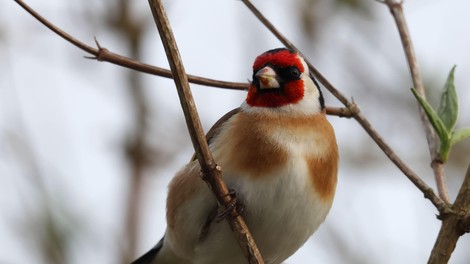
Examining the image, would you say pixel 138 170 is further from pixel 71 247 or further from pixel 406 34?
pixel 406 34

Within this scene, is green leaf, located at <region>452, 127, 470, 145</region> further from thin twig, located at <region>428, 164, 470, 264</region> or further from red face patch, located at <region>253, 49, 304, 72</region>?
red face patch, located at <region>253, 49, 304, 72</region>

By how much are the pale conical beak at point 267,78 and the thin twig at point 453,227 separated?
1677 mm

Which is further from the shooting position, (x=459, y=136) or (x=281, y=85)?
(x=281, y=85)

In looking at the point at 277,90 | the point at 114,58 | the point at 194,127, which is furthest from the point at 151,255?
the point at 194,127

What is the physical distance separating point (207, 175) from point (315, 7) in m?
3.75

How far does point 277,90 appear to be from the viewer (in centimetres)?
430

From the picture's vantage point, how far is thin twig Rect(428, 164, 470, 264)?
8.47ft

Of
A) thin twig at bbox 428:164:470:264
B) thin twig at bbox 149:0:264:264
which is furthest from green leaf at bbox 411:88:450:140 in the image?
thin twig at bbox 149:0:264:264

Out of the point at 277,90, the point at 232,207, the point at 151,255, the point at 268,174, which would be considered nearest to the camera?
the point at 232,207

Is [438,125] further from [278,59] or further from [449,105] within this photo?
[278,59]

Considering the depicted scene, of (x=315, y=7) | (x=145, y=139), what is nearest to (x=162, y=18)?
(x=315, y=7)

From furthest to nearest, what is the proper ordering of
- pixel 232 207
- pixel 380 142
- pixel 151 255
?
pixel 151 255, pixel 232 207, pixel 380 142

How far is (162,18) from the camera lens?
2604 mm

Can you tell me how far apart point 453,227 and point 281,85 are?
72.4 inches
